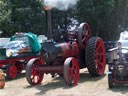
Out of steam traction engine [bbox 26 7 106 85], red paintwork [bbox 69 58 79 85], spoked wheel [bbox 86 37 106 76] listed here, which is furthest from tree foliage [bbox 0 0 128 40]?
red paintwork [bbox 69 58 79 85]

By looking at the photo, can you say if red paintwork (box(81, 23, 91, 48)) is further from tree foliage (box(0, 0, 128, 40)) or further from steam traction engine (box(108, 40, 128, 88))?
tree foliage (box(0, 0, 128, 40))

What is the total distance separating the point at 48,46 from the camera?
8.27 m

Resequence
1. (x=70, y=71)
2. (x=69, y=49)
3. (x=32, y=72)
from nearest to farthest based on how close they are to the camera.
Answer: (x=70, y=71), (x=32, y=72), (x=69, y=49)

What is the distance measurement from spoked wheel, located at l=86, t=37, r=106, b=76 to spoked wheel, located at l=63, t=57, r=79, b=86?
907 millimetres

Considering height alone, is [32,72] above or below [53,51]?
below

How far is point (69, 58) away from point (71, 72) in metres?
0.46

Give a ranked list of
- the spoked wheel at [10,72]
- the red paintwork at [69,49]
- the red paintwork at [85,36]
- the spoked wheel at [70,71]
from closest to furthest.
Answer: the spoked wheel at [70,71] < the red paintwork at [69,49] < the red paintwork at [85,36] < the spoked wheel at [10,72]

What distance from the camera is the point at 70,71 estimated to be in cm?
810

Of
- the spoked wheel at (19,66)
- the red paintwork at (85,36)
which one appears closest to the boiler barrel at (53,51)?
the red paintwork at (85,36)

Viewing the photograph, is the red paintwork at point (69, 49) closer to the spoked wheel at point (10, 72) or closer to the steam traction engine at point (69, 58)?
the steam traction engine at point (69, 58)

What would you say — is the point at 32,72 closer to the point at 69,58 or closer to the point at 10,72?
the point at 69,58

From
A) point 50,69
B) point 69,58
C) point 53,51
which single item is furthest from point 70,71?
point 53,51

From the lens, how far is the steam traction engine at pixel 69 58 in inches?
322

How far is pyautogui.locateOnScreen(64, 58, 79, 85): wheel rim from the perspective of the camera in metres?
7.79
